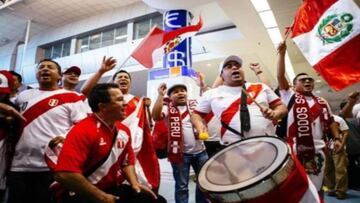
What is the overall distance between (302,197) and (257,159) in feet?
0.87

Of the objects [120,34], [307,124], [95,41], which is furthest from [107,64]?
[95,41]

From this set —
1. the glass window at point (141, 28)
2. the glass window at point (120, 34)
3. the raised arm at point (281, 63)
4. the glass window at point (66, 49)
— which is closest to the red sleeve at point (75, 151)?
the raised arm at point (281, 63)

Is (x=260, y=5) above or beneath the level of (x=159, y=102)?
above

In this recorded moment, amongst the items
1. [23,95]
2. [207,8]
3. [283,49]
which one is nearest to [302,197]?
[283,49]

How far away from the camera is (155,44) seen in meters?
3.51

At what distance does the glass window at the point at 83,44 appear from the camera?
14.8m

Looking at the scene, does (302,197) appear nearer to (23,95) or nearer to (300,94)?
(300,94)

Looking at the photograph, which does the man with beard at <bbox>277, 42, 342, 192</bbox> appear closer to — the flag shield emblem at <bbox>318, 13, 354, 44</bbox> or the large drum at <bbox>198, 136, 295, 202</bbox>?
the flag shield emblem at <bbox>318, 13, 354, 44</bbox>

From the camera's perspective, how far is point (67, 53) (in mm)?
15516

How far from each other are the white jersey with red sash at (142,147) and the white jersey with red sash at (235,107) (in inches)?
21.2

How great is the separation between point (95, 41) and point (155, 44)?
39.0ft

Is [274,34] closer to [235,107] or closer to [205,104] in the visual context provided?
[205,104]

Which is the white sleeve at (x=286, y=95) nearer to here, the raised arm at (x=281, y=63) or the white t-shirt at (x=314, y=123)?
the white t-shirt at (x=314, y=123)

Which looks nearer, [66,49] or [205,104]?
[205,104]
